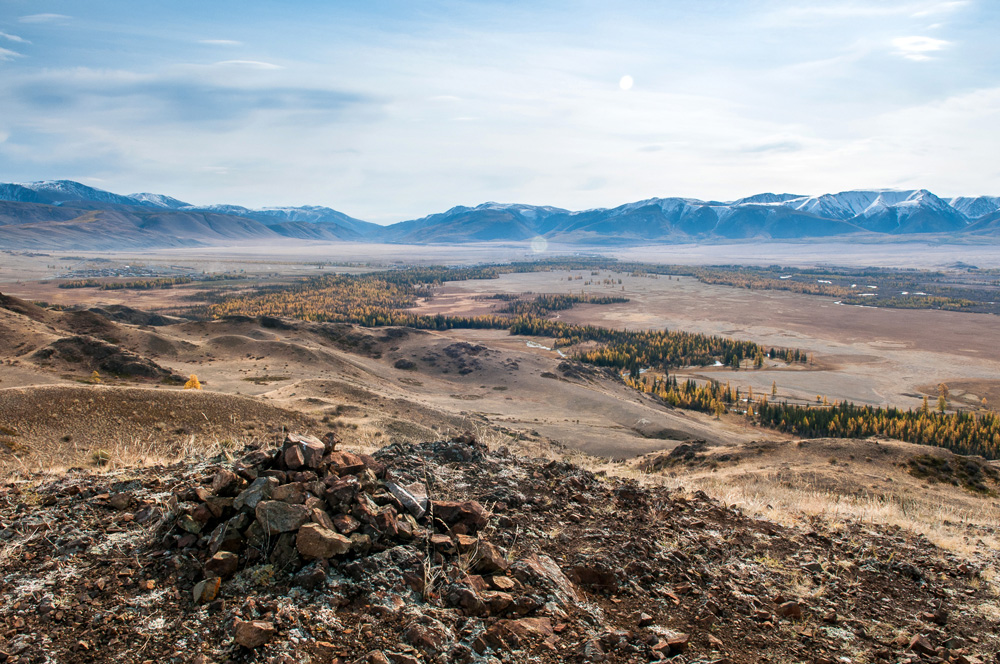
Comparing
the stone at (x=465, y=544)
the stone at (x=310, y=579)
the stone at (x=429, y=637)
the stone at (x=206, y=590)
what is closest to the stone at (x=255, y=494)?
the stone at (x=206, y=590)

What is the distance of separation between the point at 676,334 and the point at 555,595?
328 feet

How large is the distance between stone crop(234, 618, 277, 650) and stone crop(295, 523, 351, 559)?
112cm

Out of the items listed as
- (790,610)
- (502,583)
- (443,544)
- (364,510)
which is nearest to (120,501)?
(364,510)

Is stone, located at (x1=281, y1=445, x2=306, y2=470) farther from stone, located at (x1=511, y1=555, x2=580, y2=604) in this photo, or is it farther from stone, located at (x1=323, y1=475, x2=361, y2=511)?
stone, located at (x1=511, y1=555, x2=580, y2=604)

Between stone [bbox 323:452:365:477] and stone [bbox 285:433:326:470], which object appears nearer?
stone [bbox 285:433:326:470]

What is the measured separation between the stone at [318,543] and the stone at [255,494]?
939 mm

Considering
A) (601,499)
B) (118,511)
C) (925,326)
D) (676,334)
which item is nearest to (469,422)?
(601,499)

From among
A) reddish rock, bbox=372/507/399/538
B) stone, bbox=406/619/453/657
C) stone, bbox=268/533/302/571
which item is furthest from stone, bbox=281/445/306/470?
stone, bbox=406/619/453/657

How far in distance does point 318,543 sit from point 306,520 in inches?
17.0

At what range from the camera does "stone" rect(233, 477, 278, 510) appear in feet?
22.9

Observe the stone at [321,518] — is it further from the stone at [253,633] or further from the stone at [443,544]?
the stone at [253,633]

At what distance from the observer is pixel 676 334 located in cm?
10069

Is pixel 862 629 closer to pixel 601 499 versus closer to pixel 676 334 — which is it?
pixel 601 499

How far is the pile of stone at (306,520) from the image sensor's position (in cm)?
635
